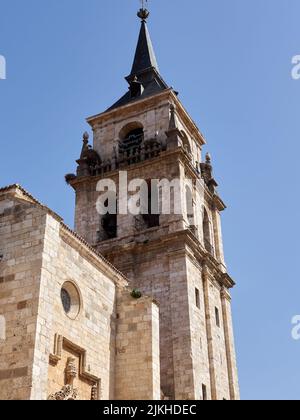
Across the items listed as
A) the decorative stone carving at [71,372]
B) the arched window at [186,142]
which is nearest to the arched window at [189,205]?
the arched window at [186,142]

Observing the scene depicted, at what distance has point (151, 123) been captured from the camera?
2816cm

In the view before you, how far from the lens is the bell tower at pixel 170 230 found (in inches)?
838

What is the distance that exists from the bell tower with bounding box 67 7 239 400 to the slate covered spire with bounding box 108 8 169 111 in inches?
4.4

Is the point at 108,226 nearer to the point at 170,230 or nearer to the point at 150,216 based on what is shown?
the point at 150,216

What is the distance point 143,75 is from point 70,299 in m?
20.3

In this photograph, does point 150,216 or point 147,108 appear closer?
point 150,216

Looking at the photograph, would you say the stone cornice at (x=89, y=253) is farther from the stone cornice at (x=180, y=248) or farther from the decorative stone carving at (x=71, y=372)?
the stone cornice at (x=180, y=248)

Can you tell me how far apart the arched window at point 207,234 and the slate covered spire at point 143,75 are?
6374 millimetres

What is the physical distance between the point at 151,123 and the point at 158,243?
709cm

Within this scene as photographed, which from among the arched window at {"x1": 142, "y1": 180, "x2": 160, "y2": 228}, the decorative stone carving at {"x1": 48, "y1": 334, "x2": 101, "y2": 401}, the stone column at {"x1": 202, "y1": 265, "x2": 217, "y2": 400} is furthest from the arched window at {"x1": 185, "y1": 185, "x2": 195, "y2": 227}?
the decorative stone carving at {"x1": 48, "y1": 334, "x2": 101, "y2": 401}

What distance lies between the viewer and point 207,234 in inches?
1064

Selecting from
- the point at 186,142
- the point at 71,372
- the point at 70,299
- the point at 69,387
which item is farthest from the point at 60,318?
the point at 186,142
